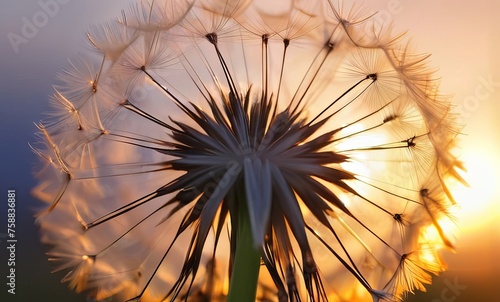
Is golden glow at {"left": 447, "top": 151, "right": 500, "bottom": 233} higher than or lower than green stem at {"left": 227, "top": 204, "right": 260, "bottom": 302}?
higher

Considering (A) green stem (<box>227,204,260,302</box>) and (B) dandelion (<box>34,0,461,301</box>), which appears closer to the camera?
(A) green stem (<box>227,204,260,302</box>)

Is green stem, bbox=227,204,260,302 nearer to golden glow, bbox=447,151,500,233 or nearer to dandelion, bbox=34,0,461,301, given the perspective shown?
dandelion, bbox=34,0,461,301

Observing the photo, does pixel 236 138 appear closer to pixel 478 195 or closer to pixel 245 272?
pixel 245 272

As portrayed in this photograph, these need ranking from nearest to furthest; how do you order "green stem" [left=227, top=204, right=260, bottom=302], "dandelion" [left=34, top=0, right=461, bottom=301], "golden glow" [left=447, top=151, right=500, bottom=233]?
"green stem" [left=227, top=204, right=260, bottom=302] < "dandelion" [left=34, top=0, right=461, bottom=301] < "golden glow" [left=447, top=151, right=500, bottom=233]

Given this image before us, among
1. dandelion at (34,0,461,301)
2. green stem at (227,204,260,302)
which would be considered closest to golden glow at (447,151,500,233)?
dandelion at (34,0,461,301)

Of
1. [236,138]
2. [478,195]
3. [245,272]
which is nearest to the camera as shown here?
[245,272]

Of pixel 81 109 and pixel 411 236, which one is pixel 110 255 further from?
pixel 411 236

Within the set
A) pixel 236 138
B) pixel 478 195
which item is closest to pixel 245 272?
pixel 236 138

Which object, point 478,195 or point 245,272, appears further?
point 478,195

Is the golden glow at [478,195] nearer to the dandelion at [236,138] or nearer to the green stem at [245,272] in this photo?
the dandelion at [236,138]
